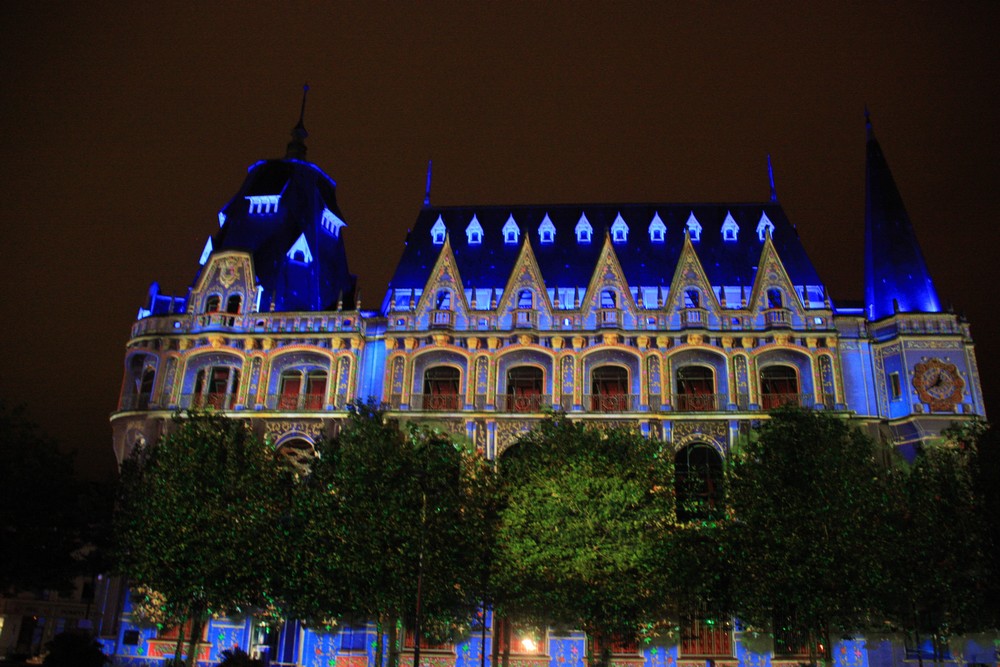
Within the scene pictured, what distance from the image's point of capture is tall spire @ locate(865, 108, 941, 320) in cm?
4803

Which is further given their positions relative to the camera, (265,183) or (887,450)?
(265,183)

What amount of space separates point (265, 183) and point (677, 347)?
3027 centimetres

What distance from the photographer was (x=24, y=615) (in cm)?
6631

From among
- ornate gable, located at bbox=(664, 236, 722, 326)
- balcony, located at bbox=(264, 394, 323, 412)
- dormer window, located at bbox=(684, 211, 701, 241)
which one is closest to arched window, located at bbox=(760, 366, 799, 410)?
ornate gable, located at bbox=(664, 236, 722, 326)

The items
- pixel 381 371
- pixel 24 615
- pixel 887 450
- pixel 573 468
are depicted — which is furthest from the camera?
pixel 24 615

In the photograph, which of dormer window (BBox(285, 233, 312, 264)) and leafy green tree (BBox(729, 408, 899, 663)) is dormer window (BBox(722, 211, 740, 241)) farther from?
dormer window (BBox(285, 233, 312, 264))

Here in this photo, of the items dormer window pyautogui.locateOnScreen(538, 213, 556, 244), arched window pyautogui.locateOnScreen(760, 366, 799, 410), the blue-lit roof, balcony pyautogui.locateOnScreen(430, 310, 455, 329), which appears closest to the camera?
arched window pyautogui.locateOnScreen(760, 366, 799, 410)

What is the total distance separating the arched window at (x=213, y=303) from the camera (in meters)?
51.2

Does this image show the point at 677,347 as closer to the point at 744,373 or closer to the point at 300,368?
the point at 744,373

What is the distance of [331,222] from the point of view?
200ft

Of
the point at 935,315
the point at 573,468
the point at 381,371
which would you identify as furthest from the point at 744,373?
the point at 381,371

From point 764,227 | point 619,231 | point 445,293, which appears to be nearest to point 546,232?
point 619,231

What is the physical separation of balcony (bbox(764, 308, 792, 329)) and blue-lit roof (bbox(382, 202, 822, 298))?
520cm

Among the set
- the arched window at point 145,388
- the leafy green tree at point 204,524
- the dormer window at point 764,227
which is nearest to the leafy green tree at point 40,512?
Result: the leafy green tree at point 204,524
